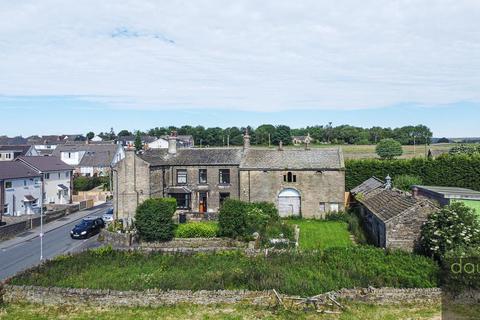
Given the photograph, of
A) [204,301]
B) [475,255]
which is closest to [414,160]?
[475,255]

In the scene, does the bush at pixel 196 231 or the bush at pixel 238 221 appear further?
the bush at pixel 196 231

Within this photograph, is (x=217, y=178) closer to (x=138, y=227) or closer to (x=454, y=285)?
(x=138, y=227)

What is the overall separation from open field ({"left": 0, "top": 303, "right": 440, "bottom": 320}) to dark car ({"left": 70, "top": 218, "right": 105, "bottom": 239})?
15.5 meters

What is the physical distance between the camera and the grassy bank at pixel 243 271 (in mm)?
20000

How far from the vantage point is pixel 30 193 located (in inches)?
1871

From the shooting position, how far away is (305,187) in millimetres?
41125

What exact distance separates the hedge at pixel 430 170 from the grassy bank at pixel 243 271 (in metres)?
25.3

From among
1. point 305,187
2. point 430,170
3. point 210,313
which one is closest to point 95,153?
point 305,187

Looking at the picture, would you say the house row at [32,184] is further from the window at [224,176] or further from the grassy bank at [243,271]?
the grassy bank at [243,271]

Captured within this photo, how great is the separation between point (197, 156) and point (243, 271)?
952 inches

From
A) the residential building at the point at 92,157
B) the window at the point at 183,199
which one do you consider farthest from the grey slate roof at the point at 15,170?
the residential building at the point at 92,157

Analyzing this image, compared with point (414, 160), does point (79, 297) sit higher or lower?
lower

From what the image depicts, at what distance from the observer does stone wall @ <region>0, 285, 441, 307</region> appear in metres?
18.8

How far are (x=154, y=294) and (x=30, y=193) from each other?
34.7 meters
